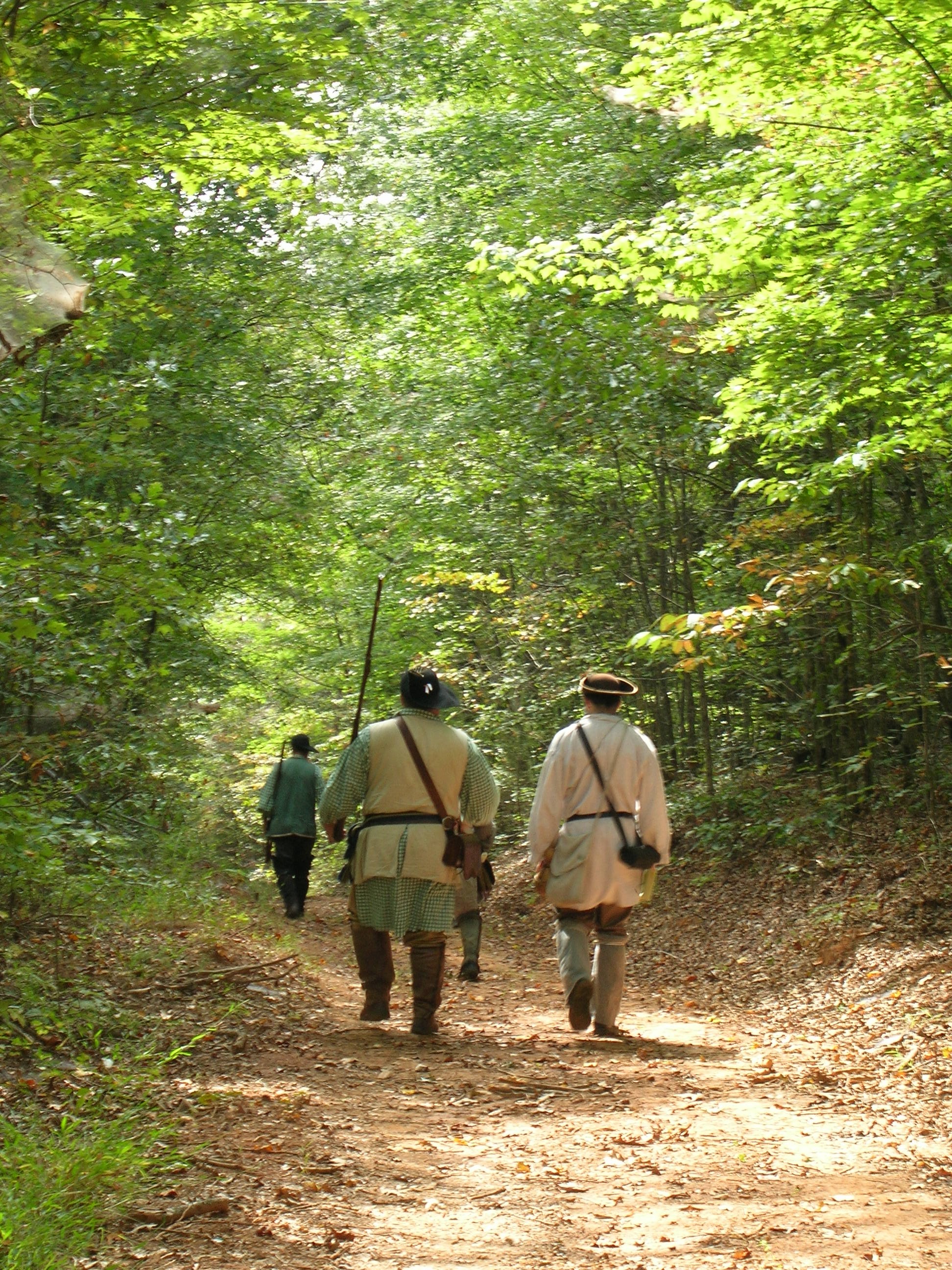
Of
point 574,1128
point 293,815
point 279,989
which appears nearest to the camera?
point 574,1128

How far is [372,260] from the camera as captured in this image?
2211 centimetres

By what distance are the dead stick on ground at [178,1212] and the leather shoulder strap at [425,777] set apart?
12.2ft

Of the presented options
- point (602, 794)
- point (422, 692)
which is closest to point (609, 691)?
point (602, 794)

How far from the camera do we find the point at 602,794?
789cm

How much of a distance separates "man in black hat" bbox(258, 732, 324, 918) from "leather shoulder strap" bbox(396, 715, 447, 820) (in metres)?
6.04

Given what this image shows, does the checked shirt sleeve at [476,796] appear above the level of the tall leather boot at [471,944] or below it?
above

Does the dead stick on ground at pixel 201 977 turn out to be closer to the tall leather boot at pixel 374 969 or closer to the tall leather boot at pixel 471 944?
the tall leather boot at pixel 374 969

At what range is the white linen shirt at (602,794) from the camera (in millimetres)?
7797

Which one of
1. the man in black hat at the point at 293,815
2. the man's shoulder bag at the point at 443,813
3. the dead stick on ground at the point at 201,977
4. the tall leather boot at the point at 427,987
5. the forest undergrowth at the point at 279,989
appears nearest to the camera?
the forest undergrowth at the point at 279,989

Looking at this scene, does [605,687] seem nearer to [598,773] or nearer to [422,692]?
[598,773]

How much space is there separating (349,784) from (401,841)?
1.56 feet

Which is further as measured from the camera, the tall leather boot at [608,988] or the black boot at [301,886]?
the black boot at [301,886]

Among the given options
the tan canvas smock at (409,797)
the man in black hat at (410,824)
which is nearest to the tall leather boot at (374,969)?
the man in black hat at (410,824)

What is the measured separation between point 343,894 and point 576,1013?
1904 cm
